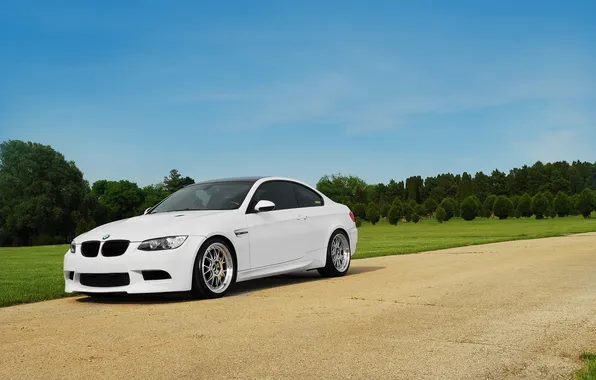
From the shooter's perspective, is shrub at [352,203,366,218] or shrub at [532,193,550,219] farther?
shrub at [352,203,366,218]

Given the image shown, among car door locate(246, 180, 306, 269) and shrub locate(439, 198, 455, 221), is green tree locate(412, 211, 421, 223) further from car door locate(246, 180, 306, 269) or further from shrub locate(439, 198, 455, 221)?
car door locate(246, 180, 306, 269)

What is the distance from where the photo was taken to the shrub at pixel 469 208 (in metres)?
72.4

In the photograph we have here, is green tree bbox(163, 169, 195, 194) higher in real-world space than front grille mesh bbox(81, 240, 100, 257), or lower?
higher

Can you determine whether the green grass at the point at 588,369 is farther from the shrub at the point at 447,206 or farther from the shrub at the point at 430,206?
the shrub at the point at 430,206

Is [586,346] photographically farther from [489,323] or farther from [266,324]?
[266,324]

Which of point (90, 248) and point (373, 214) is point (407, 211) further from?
point (90, 248)

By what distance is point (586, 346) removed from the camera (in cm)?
591

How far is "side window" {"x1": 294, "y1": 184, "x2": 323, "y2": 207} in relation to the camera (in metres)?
11.8

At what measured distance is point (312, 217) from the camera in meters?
11.7

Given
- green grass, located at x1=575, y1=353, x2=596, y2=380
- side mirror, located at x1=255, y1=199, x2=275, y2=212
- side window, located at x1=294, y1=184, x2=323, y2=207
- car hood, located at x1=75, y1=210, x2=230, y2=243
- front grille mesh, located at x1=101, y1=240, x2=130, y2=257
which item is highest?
side window, located at x1=294, y1=184, x2=323, y2=207

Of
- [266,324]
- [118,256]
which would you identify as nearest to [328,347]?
[266,324]

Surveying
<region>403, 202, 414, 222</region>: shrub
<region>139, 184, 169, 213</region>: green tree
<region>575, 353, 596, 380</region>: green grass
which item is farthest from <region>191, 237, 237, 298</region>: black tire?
<region>139, 184, 169, 213</region>: green tree

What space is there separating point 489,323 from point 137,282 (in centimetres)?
437

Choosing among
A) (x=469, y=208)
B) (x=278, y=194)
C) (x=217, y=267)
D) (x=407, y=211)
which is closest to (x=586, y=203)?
(x=469, y=208)
